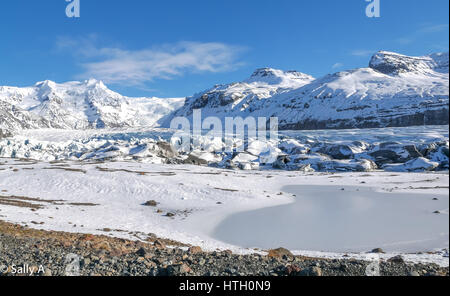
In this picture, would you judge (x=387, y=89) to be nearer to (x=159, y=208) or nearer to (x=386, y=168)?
(x=386, y=168)

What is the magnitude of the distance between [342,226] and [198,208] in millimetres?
12883

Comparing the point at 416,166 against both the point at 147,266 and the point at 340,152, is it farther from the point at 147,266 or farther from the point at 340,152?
the point at 147,266

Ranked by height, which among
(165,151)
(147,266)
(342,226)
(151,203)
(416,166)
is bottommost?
(416,166)

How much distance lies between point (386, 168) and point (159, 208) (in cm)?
5904

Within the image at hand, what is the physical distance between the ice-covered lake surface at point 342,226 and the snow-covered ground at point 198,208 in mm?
76

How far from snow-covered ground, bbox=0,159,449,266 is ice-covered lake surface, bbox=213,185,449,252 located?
76 mm

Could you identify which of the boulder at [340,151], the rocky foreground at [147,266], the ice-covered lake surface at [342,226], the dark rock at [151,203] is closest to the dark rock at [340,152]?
the boulder at [340,151]

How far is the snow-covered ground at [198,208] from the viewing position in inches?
623

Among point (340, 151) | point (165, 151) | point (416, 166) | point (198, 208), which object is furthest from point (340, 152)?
point (198, 208)

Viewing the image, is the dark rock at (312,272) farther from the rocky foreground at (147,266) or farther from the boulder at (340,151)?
the boulder at (340,151)

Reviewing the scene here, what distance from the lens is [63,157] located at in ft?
290

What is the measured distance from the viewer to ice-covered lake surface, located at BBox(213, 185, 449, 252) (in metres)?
15.0

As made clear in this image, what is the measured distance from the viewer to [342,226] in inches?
763
